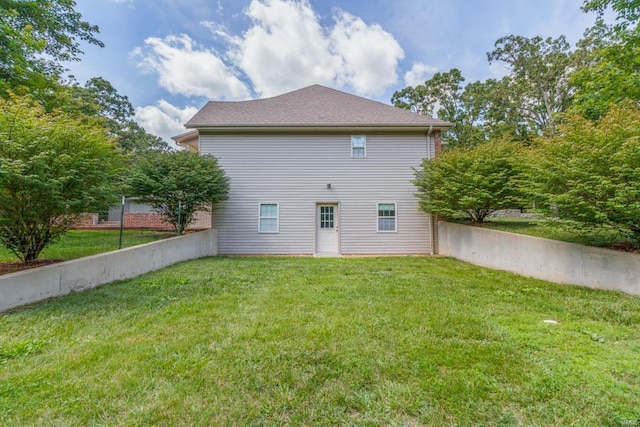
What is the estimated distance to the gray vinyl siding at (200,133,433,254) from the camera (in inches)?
394

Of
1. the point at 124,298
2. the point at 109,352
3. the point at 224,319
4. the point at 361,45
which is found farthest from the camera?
the point at 361,45

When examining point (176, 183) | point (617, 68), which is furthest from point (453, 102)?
point (176, 183)

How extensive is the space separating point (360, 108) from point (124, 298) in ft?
32.8

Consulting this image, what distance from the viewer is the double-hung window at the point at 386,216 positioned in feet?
33.2

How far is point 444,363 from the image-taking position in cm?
237

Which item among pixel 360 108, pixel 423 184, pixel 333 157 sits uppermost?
pixel 360 108

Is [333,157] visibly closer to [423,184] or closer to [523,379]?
[423,184]

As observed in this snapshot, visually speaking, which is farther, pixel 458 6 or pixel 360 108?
pixel 360 108

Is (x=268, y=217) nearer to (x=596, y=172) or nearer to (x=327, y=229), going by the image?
(x=327, y=229)

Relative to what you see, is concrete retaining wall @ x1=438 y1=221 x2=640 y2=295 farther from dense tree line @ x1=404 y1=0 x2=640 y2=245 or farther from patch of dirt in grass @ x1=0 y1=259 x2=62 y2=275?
patch of dirt in grass @ x1=0 y1=259 x2=62 y2=275

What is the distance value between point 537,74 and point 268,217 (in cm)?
2330

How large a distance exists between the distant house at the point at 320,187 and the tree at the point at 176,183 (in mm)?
1256

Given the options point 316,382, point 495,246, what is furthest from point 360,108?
point 316,382

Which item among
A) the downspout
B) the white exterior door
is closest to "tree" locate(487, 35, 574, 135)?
the downspout
